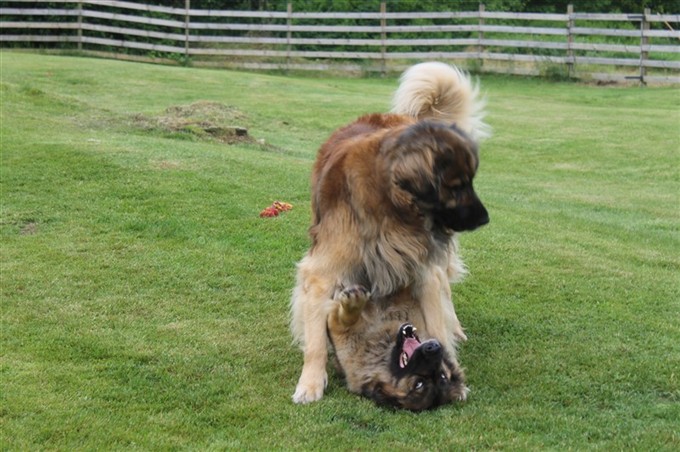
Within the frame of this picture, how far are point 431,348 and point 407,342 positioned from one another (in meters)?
0.29

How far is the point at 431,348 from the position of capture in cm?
435

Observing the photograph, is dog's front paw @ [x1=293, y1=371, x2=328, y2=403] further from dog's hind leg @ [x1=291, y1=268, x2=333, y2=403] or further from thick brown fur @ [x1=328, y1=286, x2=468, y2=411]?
thick brown fur @ [x1=328, y1=286, x2=468, y2=411]

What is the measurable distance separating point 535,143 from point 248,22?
1734 centimetres

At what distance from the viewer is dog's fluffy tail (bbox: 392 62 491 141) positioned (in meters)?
5.59

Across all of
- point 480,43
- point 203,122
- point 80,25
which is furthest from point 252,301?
point 80,25

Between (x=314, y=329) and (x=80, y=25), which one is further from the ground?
(x=80, y=25)

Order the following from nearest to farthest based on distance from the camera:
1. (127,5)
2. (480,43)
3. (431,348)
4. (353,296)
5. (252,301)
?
(431,348)
(353,296)
(252,301)
(480,43)
(127,5)

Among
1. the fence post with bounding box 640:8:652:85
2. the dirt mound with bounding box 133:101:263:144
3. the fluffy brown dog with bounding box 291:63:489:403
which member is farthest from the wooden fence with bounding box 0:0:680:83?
the fluffy brown dog with bounding box 291:63:489:403

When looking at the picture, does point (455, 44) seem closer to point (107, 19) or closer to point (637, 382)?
point (107, 19)

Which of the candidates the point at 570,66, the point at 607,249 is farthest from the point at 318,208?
the point at 570,66

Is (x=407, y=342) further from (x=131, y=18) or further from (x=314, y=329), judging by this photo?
(x=131, y=18)

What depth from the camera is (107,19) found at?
27.1 m

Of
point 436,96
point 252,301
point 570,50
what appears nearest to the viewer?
point 436,96

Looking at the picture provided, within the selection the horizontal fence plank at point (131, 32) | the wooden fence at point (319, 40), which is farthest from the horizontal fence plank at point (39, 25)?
the horizontal fence plank at point (131, 32)
